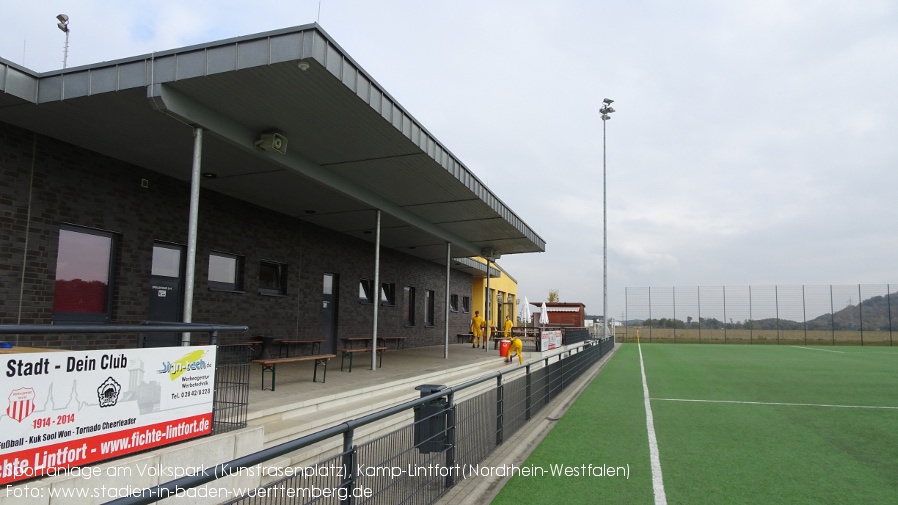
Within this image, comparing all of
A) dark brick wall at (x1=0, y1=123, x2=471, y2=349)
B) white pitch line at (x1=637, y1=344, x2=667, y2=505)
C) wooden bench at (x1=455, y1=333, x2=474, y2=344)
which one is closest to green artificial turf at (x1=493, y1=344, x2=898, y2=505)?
white pitch line at (x1=637, y1=344, x2=667, y2=505)

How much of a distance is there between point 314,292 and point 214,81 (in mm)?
9530

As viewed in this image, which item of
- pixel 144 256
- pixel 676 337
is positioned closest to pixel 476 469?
pixel 144 256

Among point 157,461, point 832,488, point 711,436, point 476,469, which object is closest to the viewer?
point 157,461

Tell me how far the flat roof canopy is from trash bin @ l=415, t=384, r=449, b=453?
4.14m

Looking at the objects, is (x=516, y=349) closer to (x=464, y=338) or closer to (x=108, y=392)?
(x=464, y=338)

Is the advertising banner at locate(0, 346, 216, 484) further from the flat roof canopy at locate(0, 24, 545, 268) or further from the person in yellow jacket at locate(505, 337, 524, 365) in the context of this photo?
the person in yellow jacket at locate(505, 337, 524, 365)

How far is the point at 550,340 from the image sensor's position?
24062 mm

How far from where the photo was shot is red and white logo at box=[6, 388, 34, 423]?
3913 millimetres

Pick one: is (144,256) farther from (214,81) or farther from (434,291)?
(434,291)

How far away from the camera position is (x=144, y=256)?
1064cm

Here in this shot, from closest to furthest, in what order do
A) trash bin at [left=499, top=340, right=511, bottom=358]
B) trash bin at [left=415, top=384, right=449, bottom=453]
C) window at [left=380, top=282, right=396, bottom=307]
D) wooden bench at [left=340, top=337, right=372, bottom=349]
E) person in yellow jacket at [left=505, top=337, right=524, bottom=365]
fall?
trash bin at [left=415, top=384, right=449, bottom=453]
person in yellow jacket at [left=505, top=337, right=524, bottom=365]
wooden bench at [left=340, top=337, right=372, bottom=349]
trash bin at [left=499, top=340, right=511, bottom=358]
window at [left=380, top=282, right=396, bottom=307]

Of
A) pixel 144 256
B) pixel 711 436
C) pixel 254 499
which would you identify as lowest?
Result: pixel 711 436

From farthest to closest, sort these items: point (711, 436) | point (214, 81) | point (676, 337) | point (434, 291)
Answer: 1. point (676, 337)
2. point (434, 291)
3. point (711, 436)
4. point (214, 81)

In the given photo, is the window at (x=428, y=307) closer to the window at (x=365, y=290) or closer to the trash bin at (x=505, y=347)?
the window at (x=365, y=290)
